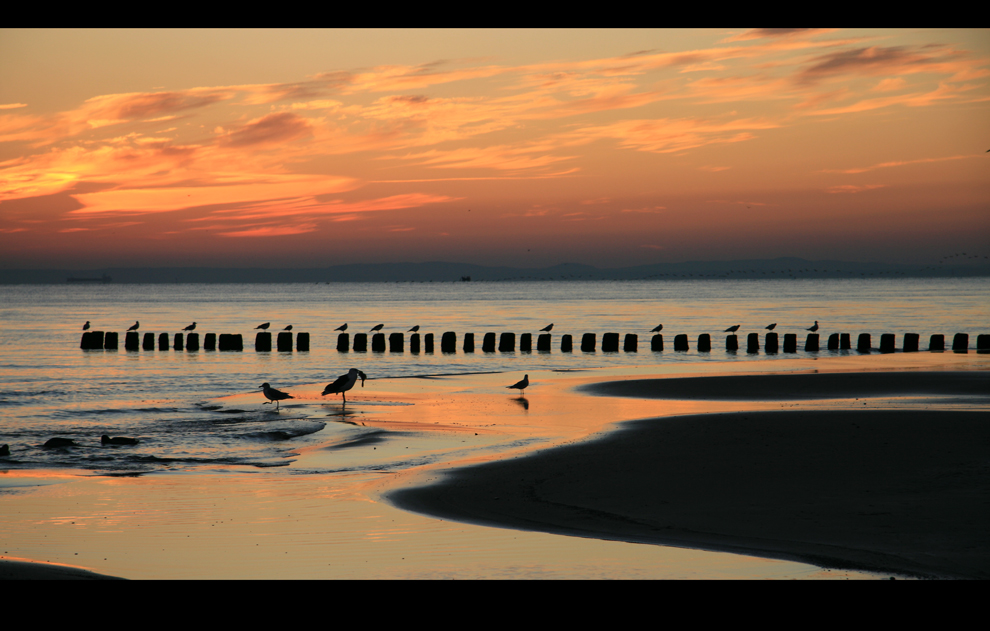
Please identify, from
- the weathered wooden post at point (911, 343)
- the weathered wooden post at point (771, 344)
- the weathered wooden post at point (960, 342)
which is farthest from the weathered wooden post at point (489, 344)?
the weathered wooden post at point (960, 342)

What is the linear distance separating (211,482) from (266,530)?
3033 millimetres

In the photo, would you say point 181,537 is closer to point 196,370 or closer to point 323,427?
point 323,427

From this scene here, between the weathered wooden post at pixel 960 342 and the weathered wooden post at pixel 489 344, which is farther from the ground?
the weathered wooden post at pixel 960 342

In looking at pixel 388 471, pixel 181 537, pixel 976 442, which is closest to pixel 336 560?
pixel 181 537

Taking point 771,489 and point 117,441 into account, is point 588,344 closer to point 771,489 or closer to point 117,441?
point 117,441

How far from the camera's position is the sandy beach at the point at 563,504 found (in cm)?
662

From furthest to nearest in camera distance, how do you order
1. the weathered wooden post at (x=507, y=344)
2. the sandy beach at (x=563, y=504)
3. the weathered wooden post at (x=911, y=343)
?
1. the weathered wooden post at (x=507, y=344)
2. the weathered wooden post at (x=911, y=343)
3. the sandy beach at (x=563, y=504)

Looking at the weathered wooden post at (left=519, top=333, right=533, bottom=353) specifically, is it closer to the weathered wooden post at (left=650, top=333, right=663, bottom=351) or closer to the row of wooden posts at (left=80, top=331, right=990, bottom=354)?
the row of wooden posts at (left=80, top=331, right=990, bottom=354)

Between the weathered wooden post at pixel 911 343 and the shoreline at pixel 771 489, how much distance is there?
2214 cm

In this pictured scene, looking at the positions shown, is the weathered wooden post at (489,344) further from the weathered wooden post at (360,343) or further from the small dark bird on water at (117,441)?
the small dark bird on water at (117,441)

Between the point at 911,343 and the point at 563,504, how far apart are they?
Answer: 1256 inches

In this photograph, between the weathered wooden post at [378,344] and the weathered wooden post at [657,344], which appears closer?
the weathered wooden post at [657,344]

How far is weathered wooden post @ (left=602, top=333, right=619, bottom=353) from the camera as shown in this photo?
3694 cm

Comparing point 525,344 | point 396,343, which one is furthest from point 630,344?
point 396,343
